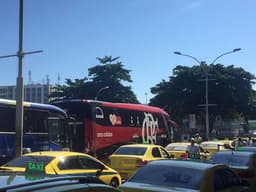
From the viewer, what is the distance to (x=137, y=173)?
9141mm

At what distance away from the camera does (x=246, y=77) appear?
6206 centimetres

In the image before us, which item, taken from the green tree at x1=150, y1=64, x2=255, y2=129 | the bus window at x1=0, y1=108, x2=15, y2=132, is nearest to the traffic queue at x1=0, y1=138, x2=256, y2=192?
the bus window at x1=0, y1=108, x2=15, y2=132

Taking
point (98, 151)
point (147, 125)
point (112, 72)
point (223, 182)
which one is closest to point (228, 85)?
point (112, 72)

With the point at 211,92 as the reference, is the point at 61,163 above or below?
below

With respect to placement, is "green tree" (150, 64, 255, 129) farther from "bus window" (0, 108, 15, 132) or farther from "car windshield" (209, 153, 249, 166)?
"car windshield" (209, 153, 249, 166)

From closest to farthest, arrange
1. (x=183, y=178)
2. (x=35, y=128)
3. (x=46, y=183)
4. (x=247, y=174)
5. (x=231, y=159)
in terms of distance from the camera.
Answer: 1. (x=46, y=183)
2. (x=183, y=178)
3. (x=247, y=174)
4. (x=231, y=159)
5. (x=35, y=128)

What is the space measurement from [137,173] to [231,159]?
547 centimetres

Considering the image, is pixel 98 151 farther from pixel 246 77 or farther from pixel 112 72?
pixel 112 72

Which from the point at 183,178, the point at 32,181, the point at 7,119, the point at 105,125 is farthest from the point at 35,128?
the point at 32,181

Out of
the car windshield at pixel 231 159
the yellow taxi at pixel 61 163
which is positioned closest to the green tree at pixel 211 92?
the car windshield at pixel 231 159

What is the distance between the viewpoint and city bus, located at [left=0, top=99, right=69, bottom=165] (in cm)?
1831

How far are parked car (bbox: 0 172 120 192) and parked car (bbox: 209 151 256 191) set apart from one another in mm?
8293

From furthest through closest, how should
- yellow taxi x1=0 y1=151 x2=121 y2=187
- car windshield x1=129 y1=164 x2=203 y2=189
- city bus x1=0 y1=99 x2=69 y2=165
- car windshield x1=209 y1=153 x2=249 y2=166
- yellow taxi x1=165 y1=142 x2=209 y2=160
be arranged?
yellow taxi x1=165 y1=142 x2=209 y2=160
city bus x1=0 y1=99 x2=69 y2=165
car windshield x1=209 y1=153 x2=249 y2=166
yellow taxi x1=0 y1=151 x2=121 y2=187
car windshield x1=129 y1=164 x2=203 y2=189

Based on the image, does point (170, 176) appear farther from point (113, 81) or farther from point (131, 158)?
point (113, 81)
